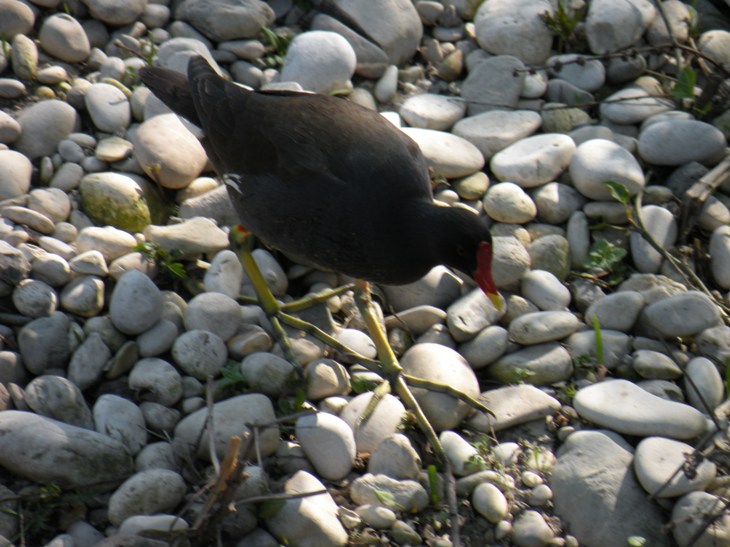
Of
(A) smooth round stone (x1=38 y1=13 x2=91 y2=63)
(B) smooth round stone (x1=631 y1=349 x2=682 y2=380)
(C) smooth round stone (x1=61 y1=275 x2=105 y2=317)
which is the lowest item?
(C) smooth round stone (x1=61 y1=275 x2=105 y2=317)

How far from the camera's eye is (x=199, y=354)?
4.42 meters

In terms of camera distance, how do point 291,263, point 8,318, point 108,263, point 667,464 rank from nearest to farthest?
1. point 667,464
2. point 8,318
3. point 108,263
4. point 291,263

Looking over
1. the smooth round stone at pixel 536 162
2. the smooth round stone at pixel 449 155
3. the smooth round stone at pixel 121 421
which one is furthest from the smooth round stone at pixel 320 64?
the smooth round stone at pixel 121 421

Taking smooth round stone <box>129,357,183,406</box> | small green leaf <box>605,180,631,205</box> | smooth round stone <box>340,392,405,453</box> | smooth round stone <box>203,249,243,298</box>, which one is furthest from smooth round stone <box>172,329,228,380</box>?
small green leaf <box>605,180,631,205</box>

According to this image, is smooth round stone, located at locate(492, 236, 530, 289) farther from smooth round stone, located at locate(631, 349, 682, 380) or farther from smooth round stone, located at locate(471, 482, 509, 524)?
smooth round stone, located at locate(471, 482, 509, 524)

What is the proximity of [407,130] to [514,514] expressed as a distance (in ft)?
7.68

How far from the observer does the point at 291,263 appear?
5.21 meters

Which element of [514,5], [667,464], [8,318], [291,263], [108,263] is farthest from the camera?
[514,5]

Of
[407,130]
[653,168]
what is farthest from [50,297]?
[653,168]

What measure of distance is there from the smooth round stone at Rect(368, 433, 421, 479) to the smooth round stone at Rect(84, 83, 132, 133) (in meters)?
2.46

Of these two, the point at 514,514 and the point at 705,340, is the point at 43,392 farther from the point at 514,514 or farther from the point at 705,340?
the point at 705,340

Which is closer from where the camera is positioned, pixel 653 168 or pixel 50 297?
pixel 50 297

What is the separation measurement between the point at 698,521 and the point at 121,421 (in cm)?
238

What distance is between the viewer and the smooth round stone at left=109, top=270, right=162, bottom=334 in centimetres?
445
